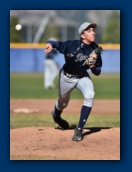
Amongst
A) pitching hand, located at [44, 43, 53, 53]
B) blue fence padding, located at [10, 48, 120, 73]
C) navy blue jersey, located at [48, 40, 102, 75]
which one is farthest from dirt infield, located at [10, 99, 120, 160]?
blue fence padding, located at [10, 48, 120, 73]

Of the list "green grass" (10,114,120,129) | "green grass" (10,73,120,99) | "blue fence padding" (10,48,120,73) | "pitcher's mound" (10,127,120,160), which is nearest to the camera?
"pitcher's mound" (10,127,120,160)

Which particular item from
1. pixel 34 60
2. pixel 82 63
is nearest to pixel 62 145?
pixel 82 63

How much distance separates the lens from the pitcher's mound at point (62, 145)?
4.50 metres

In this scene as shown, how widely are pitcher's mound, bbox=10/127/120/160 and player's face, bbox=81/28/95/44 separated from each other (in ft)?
3.19

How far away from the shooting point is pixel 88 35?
4.84 meters

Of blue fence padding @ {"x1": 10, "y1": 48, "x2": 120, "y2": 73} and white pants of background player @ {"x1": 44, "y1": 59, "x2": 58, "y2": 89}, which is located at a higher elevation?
blue fence padding @ {"x1": 10, "y1": 48, "x2": 120, "y2": 73}

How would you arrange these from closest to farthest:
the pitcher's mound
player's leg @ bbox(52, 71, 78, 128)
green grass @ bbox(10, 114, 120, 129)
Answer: the pitcher's mound < player's leg @ bbox(52, 71, 78, 128) < green grass @ bbox(10, 114, 120, 129)

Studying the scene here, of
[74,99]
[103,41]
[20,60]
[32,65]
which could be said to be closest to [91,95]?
[74,99]

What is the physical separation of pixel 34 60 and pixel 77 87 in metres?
13.9

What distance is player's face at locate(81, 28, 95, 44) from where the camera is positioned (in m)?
4.83

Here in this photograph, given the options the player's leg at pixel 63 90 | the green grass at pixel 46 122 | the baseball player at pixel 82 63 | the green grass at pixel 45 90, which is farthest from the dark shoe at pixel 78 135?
the green grass at pixel 45 90

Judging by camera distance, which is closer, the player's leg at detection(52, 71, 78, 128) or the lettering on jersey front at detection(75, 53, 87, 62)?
the lettering on jersey front at detection(75, 53, 87, 62)

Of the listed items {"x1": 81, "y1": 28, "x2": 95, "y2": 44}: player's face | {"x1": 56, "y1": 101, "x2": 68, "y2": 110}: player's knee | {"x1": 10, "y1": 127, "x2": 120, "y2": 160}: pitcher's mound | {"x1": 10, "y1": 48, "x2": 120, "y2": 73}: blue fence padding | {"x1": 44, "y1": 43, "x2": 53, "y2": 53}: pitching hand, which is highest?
{"x1": 10, "y1": 48, "x2": 120, "y2": 73}: blue fence padding

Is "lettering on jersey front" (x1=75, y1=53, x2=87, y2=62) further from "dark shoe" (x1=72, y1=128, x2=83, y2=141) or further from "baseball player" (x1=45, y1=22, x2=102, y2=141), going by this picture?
"dark shoe" (x1=72, y1=128, x2=83, y2=141)
